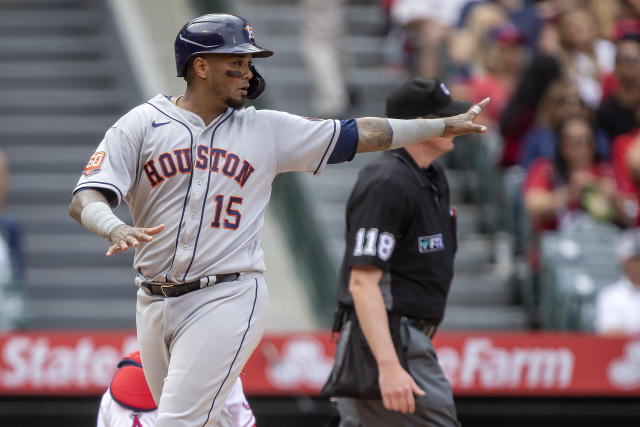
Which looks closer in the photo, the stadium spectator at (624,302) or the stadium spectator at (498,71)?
the stadium spectator at (624,302)

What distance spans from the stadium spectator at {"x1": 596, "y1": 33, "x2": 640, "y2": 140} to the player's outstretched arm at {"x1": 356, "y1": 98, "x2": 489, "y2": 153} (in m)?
5.11

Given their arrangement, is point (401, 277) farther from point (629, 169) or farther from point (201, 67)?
point (629, 169)

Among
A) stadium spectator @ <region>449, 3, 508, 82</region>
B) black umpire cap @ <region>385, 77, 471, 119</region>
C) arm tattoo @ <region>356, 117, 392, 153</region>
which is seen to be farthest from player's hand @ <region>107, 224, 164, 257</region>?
stadium spectator @ <region>449, 3, 508, 82</region>

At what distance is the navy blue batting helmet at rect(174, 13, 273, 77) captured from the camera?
3.99 meters

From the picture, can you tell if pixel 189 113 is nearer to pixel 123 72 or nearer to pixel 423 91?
pixel 423 91

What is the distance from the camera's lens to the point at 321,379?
6.87 m

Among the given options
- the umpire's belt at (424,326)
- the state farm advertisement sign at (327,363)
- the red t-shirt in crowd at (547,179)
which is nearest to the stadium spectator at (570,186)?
the red t-shirt in crowd at (547,179)

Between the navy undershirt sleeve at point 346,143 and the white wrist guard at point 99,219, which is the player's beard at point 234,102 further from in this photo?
the white wrist guard at point 99,219

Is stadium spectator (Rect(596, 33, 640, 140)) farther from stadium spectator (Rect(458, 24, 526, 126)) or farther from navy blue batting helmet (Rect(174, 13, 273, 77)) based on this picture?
navy blue batting helmet (Rect(174, 13, 273, 77))

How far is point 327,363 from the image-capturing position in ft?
22.5

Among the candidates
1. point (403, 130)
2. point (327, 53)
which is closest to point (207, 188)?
point (403, 130)

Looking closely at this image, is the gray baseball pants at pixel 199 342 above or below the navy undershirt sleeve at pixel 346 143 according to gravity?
below

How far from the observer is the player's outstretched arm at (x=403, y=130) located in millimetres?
4195

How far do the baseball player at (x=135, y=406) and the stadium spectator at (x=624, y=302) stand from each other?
348 cm
